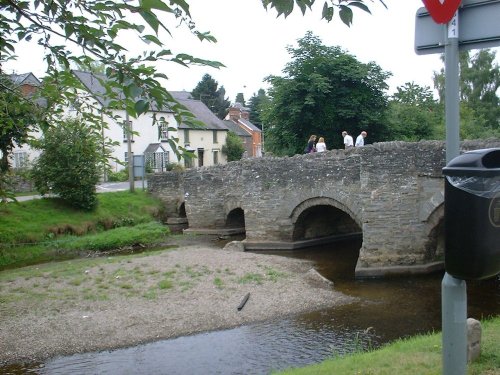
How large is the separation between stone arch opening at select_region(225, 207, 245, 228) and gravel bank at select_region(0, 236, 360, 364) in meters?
7.12

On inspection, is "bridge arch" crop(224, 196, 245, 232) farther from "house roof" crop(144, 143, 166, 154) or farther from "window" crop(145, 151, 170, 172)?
"house roof" crop(144, 143, 166, 154)

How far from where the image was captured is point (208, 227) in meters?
22.8

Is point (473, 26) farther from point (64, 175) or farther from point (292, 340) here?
point (64, 175)

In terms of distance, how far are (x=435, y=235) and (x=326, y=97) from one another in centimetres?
1403

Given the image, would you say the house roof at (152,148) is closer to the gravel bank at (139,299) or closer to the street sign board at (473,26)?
the gravel bank at (139,299)

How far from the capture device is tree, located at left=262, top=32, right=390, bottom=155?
2577 cm

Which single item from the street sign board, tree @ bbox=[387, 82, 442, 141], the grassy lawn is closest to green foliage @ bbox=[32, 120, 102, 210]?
the grassy lawn

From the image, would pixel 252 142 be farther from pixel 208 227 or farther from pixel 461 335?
pixel 461 335

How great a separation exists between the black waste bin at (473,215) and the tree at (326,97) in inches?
914

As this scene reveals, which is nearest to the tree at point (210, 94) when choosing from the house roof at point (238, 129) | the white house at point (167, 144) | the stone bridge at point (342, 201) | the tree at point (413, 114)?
the house roof at point (238, 129)

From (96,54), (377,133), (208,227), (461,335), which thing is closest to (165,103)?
(96,54)

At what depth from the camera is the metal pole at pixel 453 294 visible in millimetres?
2461

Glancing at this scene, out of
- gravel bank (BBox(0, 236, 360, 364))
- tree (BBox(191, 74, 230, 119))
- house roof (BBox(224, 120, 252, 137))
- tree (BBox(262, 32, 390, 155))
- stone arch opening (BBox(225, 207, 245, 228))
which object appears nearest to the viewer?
gravel bank (BBox(0, 236, 360, 364))

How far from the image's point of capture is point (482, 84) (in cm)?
4091
